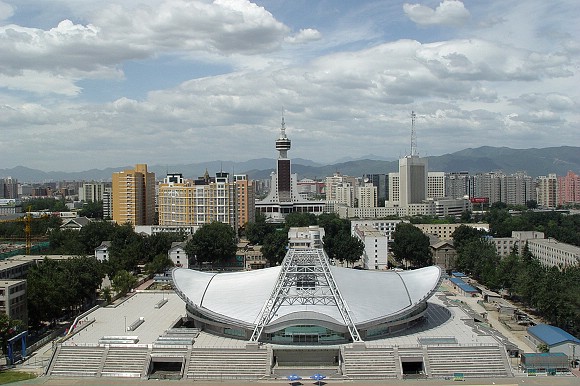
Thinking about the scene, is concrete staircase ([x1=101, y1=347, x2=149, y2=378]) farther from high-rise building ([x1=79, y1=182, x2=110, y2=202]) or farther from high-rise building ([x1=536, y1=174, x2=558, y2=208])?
high-rise building ([x1=536, y1=174, x2=558, y2=208])

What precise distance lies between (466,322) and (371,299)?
23.2 feet

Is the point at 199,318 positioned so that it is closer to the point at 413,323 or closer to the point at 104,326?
the point at 104,326

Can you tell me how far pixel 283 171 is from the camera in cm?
13125

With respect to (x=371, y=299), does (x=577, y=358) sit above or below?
below

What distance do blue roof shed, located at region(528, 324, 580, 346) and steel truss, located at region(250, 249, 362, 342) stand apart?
1113 cm

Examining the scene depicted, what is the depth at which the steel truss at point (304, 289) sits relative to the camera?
116 ft

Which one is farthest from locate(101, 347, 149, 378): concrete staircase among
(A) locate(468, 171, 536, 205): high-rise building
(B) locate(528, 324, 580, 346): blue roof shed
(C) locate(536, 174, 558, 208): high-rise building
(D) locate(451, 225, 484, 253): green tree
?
(C) locate(536, 174, 558, 208): high-rise building

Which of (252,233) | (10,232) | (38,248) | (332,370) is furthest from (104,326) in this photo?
(10,232)

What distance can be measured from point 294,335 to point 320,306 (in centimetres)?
235

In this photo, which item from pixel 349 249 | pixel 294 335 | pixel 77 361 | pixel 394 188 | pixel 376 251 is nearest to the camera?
pixel 77 361

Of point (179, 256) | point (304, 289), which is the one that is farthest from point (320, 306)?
point (179, 256)

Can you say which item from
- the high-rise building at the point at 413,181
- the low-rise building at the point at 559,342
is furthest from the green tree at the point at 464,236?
the high-rise building at the point at 413,181

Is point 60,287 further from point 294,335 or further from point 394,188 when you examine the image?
point 394,188

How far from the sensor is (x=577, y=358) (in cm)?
3512
